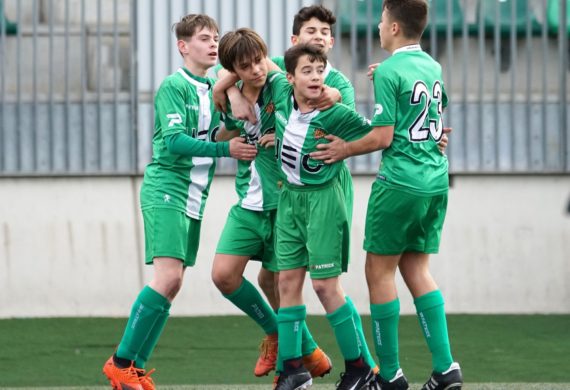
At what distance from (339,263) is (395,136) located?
0.62 meters

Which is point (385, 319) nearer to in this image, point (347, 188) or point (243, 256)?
point (347, 188)

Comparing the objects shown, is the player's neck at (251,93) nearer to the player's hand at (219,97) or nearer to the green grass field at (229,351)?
the player's hand at (219,97)

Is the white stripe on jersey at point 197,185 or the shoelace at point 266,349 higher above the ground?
the white stripe on jersey at point 197,185

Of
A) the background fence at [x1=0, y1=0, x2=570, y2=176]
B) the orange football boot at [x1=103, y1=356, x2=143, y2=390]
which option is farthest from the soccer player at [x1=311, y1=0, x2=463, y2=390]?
the background fence at [x1=0, y1=0, x2=570, y2=176]

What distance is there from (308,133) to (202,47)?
0.91 meters

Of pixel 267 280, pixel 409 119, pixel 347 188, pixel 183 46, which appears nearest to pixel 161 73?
pixel 183 46

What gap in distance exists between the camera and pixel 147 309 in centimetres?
661

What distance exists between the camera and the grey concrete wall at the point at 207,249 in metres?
10.5

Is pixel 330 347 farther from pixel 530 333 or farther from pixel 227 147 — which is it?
pixel 227 147

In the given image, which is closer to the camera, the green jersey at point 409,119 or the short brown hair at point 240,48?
the green jersey at point 409,119

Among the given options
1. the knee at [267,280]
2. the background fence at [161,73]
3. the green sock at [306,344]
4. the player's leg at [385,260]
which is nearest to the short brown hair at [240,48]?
the player's leg at [385,260]

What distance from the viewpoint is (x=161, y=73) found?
10.6 m

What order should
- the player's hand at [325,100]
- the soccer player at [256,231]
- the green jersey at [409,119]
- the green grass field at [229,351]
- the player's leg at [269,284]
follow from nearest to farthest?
the green jersey at [409,119], the player's hand at [325,100], the soccer player at [256,231], the player's leg at [269,284], the green grass field at [229,351]

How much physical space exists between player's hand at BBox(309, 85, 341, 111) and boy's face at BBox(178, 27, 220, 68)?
2.80 feet
